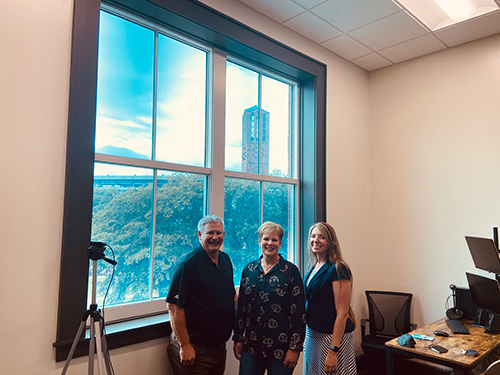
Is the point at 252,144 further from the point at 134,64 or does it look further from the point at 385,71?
the point at 385,71

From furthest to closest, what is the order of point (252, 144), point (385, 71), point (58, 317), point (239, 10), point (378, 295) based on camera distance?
point (385, 71), point (378, 295), point (252, 144), point (239, 10), point (58, 317)

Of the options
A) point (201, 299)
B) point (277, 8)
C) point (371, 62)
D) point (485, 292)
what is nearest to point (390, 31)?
point (371, 62)

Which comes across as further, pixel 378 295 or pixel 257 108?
pixel 378 295

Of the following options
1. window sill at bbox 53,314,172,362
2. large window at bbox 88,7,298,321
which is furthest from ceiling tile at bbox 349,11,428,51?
window sill at bbox 53,314,172,362

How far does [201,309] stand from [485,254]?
2197 millimetres

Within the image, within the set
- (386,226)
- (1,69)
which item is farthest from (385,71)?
(1,69)

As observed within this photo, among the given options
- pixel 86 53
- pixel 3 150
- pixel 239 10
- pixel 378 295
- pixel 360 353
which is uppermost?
pixel 239 10

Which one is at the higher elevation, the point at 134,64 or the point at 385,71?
the point at 385,71

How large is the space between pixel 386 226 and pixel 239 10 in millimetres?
2600

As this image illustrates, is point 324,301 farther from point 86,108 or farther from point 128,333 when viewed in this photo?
point 86,108

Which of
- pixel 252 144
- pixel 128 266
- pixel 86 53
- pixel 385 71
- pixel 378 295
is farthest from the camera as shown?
pixel 385 71

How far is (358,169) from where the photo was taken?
3.91 metres

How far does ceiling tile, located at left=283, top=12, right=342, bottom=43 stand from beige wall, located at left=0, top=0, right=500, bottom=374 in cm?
8

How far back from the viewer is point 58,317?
1.82m
